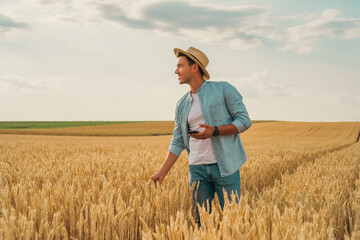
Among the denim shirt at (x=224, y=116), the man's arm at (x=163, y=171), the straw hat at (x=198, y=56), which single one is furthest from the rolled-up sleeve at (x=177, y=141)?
the straw hat at (x=198, y=56)

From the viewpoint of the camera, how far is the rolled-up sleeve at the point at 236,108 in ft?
9.40

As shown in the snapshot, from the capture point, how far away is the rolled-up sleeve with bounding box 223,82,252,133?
287 centimetres

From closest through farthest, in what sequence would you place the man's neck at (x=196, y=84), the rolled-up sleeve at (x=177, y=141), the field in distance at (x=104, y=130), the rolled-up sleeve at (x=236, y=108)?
the rolled-up sleeve at (x=236, y=108), the man's neck at (x=196, y=84), the rolled-up sleeve at (x=177, y=141), the field in distance at (x=104, y=130)

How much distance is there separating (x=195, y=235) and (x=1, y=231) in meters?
1.22

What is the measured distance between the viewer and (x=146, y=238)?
5.37ft

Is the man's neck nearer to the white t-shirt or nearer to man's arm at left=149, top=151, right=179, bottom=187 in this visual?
the white t-shirt

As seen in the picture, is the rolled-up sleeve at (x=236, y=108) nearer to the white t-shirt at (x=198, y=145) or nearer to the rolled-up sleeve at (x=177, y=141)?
the white t-shirt at (x=198, y=145)

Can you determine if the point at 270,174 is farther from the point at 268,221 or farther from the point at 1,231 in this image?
the point at 1,231

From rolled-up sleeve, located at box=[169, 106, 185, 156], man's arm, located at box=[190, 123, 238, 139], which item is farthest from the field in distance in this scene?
man's arm, located at box=[190, 123, 238, 139]

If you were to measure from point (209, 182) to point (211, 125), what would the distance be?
613 mm

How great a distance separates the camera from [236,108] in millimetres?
2965

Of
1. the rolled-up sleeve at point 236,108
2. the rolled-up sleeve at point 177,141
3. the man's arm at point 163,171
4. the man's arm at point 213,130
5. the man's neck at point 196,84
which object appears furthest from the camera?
the rolled-up sleeve at point 177,141

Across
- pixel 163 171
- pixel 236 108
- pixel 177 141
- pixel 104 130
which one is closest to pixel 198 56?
pixel 236 108

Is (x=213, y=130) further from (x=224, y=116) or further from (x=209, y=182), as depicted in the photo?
(x=209, y=182)
